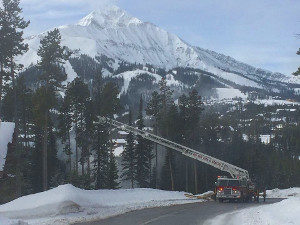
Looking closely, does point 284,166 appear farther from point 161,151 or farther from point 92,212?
point 92,212

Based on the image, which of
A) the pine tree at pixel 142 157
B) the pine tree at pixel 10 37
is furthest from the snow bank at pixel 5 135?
the pine tree at pixel 142 157

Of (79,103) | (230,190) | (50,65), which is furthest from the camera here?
(79,103)

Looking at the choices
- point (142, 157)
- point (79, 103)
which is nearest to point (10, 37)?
point (79, 103)

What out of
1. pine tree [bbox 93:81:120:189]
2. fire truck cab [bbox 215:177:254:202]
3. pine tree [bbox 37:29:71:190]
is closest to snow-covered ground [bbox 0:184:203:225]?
fire truck cab [bbox 215:177:254:202]

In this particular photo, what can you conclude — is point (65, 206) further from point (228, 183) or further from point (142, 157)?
point (142, 157)

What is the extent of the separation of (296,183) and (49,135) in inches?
2144

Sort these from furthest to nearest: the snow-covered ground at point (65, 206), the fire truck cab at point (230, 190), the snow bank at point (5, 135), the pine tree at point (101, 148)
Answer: the pine tree at point (101, 148) < the fire truck cab at point (230, 190) < the snow bank at point (5, 135) < the snow-covered ground at point (65, 206)

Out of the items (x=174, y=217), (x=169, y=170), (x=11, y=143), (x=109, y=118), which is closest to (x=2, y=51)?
(x=11, y=143)

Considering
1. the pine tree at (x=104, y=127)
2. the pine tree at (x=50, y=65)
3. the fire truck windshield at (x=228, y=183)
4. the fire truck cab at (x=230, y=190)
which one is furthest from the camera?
the pine tree at (x=104, y=127)

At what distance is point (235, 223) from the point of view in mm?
19578

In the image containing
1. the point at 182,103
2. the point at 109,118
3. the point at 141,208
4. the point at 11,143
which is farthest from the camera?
the point at 182,103

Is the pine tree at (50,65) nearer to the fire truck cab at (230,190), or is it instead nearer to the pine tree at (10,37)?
the pine tree at (10,37)

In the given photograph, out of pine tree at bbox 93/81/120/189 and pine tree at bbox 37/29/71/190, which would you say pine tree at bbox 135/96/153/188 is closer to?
pine tree at bbox 93/81/120/189

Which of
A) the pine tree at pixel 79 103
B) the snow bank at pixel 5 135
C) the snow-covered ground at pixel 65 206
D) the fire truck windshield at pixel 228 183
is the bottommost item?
the snow-covered ground at pixel 65 206
